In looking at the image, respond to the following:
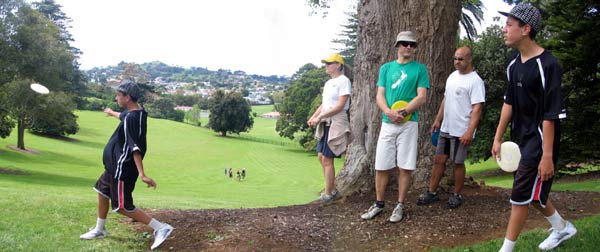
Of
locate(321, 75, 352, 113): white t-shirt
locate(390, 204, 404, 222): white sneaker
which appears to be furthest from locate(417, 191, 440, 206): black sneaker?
locate(321, 75, 352, 113): white t-shirt

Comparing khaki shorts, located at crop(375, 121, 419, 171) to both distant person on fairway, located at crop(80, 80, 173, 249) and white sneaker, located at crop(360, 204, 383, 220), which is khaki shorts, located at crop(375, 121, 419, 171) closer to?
white sneaker, located at crop(360, 204, 383, 220)

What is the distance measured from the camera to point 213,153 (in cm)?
6381

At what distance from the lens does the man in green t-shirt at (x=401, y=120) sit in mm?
5945

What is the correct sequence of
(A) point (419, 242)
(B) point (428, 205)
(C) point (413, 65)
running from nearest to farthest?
(A) point (419, 242) → (C) point (413, 65) → (B) point (428, 205)

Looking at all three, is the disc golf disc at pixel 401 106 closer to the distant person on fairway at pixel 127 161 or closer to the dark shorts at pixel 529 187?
the dark shorts at pixel 529 187

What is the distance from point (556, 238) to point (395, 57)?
3.29 metres

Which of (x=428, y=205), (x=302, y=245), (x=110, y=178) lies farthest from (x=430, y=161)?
(x=110, y=178)

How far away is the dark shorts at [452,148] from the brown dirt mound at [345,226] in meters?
0.60

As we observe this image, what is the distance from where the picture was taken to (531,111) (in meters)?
4.56

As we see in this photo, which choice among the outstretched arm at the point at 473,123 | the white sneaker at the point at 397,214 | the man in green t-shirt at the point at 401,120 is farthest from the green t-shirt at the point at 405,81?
the white sneaker at the point at 397,214

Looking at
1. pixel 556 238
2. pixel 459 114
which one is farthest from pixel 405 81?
pixel 556 238

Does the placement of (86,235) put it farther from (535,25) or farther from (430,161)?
(535,25)

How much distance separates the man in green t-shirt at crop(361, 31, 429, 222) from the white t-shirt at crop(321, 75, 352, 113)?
126 centimetres

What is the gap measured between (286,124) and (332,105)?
65.0 metres
